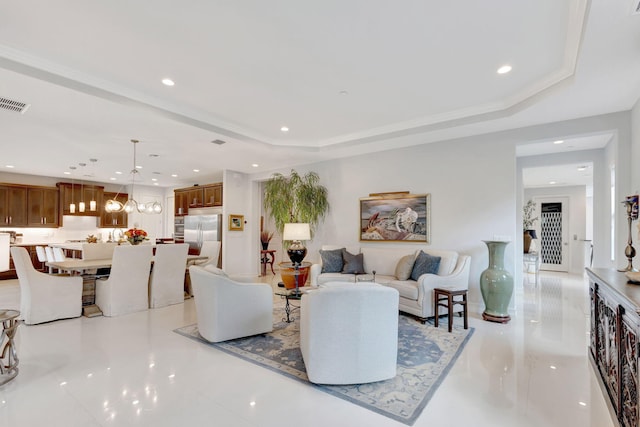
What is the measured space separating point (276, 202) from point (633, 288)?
18.2ft

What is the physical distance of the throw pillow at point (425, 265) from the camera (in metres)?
4.59

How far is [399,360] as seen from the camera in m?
3.00

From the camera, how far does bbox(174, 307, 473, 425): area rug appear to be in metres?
2.30

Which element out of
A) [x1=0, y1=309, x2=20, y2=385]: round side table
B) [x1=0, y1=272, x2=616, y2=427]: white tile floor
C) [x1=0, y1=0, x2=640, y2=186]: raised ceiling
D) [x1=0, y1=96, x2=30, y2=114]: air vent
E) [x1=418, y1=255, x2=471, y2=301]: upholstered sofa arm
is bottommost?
[x1=0, y1=272, x2=616, y2=427]: white tile floor

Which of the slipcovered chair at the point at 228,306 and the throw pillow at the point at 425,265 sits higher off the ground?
the throw pillow at the point at 425,265

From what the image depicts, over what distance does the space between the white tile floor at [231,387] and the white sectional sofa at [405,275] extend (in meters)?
0.74

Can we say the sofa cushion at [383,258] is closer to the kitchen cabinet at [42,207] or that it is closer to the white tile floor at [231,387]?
the white tile floor at [231,387]

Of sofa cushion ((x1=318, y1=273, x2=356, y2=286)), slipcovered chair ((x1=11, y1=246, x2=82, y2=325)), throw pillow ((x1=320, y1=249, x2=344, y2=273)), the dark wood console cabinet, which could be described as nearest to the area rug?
sofa cushion ((x1=318, y1=273, x2=356, y2=286))

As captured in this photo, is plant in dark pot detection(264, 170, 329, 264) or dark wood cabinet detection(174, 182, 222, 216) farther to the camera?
dark wood cabinet detection(174, 182, 222, 216)

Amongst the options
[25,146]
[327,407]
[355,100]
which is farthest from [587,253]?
[25,146]

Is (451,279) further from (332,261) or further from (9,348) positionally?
(9,348)

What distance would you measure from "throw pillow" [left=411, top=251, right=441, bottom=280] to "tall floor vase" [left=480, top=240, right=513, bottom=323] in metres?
0.66

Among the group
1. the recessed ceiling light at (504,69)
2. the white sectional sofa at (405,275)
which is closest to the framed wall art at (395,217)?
the white sectional sofa at (405,275)

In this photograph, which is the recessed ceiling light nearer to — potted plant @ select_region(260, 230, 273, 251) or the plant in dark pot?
the plant in dark pot
